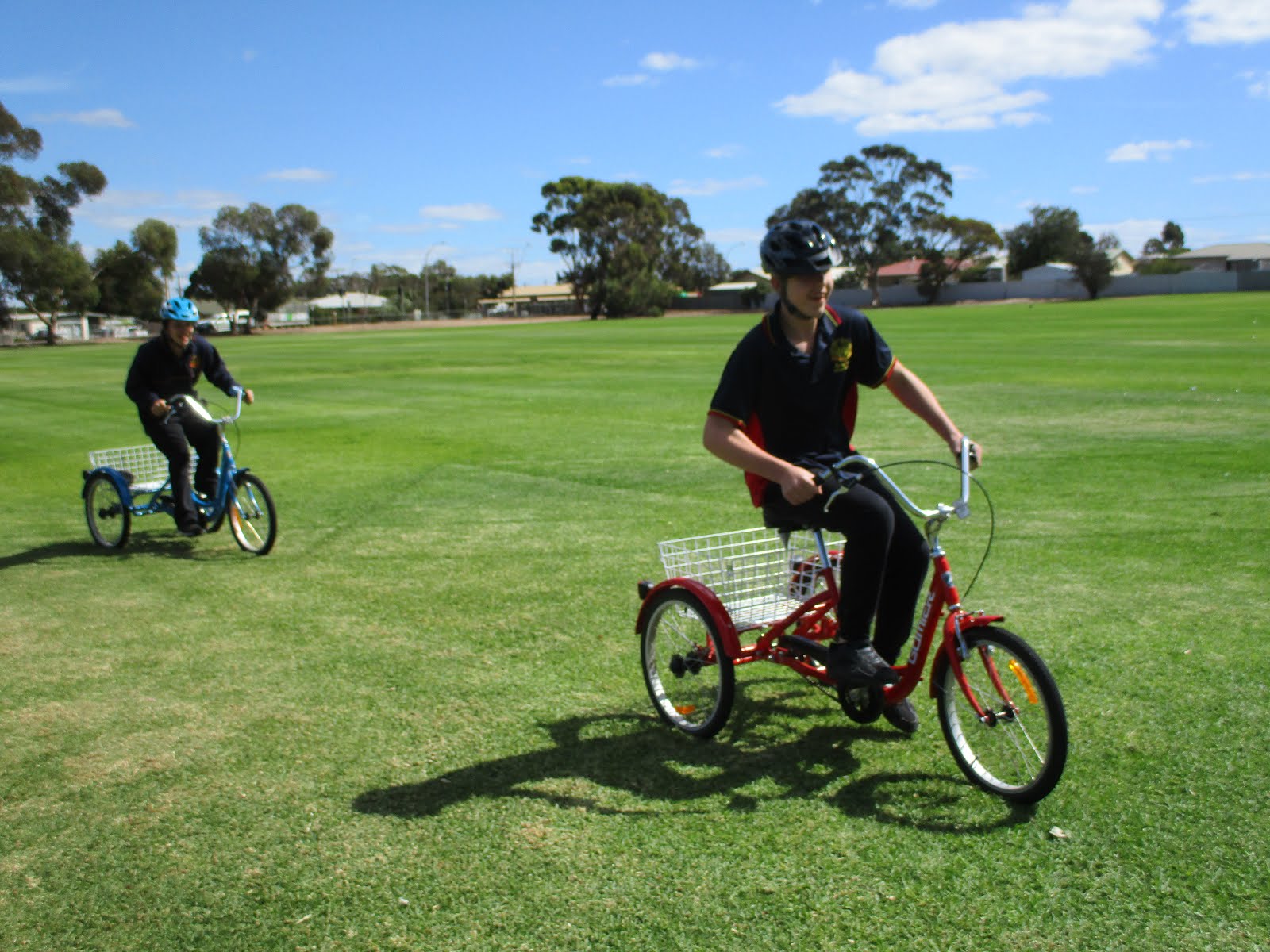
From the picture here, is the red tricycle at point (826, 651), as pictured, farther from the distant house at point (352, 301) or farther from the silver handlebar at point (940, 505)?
the distant house at point (352, 301)

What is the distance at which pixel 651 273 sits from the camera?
96.9 meters

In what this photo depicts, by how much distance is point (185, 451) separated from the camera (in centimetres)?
867

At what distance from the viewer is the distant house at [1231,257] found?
109 meters

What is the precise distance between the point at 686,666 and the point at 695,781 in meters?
0.58

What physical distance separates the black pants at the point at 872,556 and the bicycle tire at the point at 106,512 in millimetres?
6448

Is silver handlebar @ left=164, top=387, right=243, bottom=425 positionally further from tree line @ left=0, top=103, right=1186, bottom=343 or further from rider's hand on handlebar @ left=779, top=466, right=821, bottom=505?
tree line @ left=0, top=103, right=1186, bottom=343

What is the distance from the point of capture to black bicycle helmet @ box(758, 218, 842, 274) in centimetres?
398

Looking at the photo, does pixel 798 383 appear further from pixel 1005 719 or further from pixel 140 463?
pixel 140 463

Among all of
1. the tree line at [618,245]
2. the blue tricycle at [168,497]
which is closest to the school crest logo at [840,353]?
the blue tricycle at [168,497]

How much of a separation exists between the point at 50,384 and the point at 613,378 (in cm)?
1709

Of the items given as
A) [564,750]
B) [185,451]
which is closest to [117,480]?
[185,451]

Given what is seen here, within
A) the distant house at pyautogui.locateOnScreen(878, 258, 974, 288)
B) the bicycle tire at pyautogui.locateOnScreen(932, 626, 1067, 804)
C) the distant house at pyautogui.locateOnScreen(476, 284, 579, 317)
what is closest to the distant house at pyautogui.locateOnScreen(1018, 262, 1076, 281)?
the distant house at pyautogui.locateOnScreen(878, 258, 974, 288)

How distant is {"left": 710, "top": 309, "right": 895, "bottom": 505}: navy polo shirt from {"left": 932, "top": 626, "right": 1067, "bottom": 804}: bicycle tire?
925 millimetres

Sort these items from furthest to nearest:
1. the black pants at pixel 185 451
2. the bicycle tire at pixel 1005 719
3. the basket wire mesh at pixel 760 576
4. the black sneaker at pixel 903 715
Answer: the black pants at pixel 185 451 → the basket wire mesh at pixel 760 576 → the black sneaker at pixel 903 715 → the bicycle tire at pixel 1005 719
